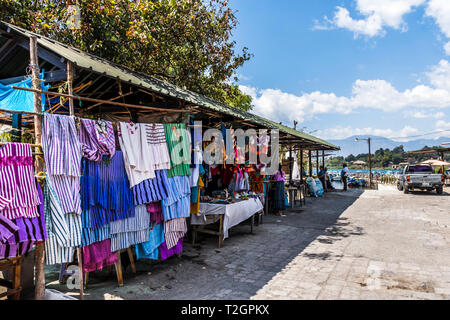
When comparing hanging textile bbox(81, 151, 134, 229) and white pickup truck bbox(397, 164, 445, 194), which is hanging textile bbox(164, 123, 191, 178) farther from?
white pickup truck bbox(397, 164, 445, 194)

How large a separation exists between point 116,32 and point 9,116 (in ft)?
17.8

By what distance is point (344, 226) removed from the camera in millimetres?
9312

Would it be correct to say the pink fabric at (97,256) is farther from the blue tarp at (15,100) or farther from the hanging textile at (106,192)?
the blue tarp at (15,100)

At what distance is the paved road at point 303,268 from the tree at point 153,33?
7291 mm

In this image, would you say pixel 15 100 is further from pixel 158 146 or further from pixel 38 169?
pixel 158 146

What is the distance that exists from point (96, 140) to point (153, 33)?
27.4ft

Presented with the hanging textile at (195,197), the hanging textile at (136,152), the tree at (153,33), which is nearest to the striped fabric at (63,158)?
the hanging textile at (136,152)

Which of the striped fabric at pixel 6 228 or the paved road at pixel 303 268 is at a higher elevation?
the striped fabric at pixel 6 228

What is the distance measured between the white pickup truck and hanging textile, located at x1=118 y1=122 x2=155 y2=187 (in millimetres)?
18533

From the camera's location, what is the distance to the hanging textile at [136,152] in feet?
15.5

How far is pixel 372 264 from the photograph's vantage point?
5.59 meters

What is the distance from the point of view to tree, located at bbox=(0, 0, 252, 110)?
9344 mm
